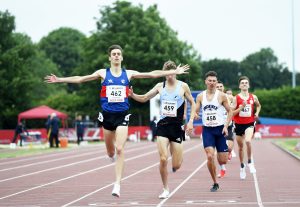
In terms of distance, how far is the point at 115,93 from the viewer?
492 inches

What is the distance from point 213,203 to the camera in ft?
39.9

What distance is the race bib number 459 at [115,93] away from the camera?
41.0 feet

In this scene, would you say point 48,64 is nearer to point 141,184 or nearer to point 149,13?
point 149,13

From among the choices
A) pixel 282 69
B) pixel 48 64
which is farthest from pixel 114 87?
→ pixel 282 69

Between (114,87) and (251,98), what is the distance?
6771mm

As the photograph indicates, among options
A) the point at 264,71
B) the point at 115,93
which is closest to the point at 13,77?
the point at 115,93

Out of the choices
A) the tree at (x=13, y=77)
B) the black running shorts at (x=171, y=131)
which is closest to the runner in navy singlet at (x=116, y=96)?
the black running shorts at (x=171, y=131)

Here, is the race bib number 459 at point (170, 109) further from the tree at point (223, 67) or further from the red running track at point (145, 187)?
the tree at point (223, 67)

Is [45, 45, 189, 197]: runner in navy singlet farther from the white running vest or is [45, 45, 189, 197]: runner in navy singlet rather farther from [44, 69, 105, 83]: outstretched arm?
the white running vest

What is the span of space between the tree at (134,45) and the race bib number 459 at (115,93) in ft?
195

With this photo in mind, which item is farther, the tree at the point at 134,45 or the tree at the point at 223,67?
the tree at the point at 223,67

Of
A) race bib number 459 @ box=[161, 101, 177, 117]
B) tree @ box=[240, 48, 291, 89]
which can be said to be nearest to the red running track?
race bib number 459 @ box=[161, 101, 177, 117]

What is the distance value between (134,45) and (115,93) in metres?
62.3

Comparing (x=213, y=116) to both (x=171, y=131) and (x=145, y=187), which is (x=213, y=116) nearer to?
(x=171, y=131)
